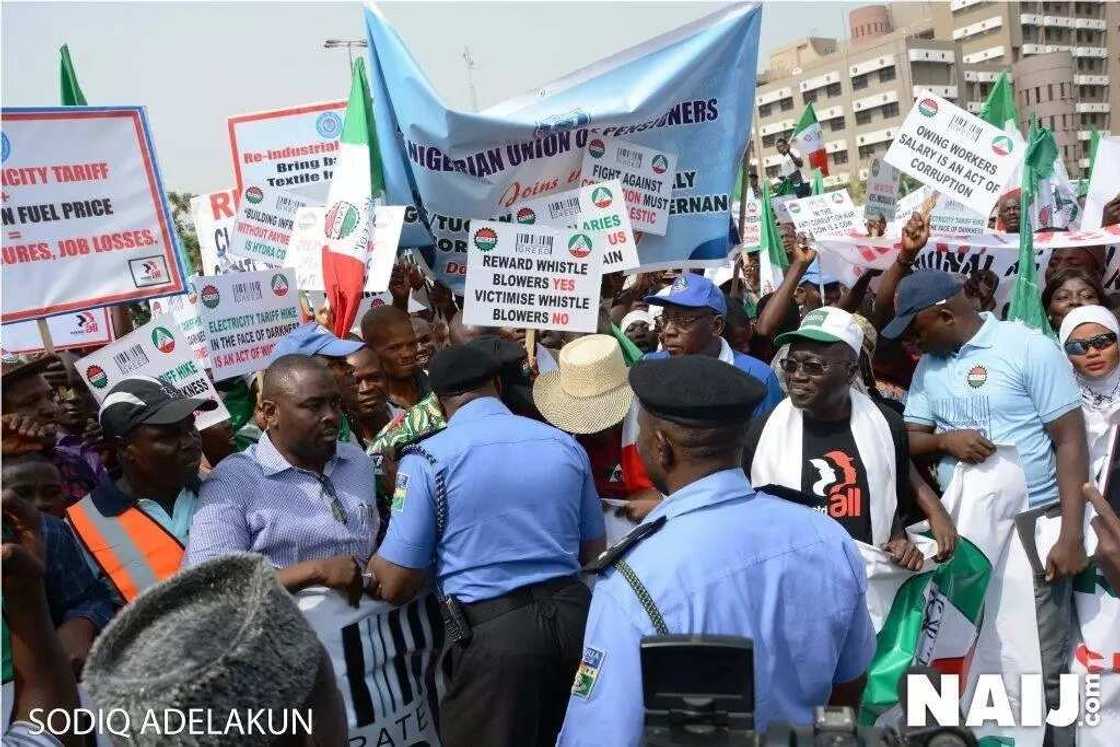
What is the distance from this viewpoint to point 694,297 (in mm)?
4887

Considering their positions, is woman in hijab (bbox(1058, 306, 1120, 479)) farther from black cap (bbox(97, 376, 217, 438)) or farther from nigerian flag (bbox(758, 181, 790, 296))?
nigerian flag (bbox(758, 181, 790, 296))

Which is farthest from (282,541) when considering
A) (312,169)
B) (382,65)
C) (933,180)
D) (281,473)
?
(933,180)

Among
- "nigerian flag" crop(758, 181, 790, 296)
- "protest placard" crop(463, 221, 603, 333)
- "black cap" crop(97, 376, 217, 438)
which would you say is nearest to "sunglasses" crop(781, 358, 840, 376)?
"protest placard" crop(463, 221, 603, 333)

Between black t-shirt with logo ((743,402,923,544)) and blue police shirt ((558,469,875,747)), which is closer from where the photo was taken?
blue police shirt ((558,469,875,747))

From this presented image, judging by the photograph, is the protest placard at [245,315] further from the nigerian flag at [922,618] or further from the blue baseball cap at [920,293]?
the nigerian flag at [922,618]

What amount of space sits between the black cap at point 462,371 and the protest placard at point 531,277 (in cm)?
150

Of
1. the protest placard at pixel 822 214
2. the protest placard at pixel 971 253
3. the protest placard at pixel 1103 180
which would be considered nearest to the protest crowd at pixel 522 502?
the protest placard at pixel 971 253

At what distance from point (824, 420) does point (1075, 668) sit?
1.68 meters

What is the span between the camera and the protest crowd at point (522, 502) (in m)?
2.24

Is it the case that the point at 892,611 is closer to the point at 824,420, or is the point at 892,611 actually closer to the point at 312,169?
the point at 824,420

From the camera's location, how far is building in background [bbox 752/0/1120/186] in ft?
286

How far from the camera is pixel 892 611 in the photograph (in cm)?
397

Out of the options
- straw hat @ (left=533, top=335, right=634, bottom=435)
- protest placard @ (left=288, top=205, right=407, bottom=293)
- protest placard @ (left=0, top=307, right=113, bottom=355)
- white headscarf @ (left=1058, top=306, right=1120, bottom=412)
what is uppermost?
protest placard @ (left=288, top=205, right=407, bottom=293)

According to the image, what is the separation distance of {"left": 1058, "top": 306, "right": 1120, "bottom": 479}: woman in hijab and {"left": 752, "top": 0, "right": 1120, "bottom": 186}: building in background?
84.5 meters
